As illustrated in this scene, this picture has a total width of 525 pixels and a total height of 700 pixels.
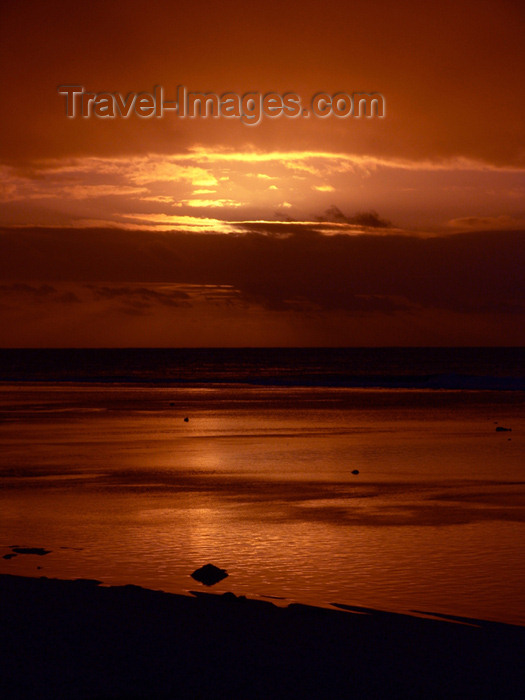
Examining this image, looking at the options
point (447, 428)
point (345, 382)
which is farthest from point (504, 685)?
point (345, 382)

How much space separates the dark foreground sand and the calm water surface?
0.85m

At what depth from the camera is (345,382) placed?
273ft

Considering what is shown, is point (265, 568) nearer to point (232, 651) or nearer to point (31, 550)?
point (232, 651)

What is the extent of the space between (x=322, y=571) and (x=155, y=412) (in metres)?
32.1

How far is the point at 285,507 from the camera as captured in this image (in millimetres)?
17469

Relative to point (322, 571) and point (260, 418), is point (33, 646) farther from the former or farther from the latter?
point (260, 418)

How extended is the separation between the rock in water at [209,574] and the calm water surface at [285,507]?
0.43 ft

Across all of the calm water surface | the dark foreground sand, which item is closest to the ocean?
the calm water surface

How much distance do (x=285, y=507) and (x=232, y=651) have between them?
830cm

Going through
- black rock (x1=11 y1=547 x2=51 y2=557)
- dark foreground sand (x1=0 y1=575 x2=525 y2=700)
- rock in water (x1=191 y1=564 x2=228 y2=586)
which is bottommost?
dark foreground sand (x1=0 y1=575 x2=525 y2=700)

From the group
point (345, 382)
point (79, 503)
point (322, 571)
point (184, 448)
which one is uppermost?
point (345, 382)

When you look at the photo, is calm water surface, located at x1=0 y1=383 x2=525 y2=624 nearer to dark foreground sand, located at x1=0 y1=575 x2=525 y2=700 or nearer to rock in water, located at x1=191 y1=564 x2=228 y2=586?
rock in water, located at x1=191 y1=564 x2=228 y2=586

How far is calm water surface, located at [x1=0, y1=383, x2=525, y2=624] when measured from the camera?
12.0 metres

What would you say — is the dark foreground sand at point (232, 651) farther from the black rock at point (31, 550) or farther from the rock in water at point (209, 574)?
the black rock at point (31, 550)
